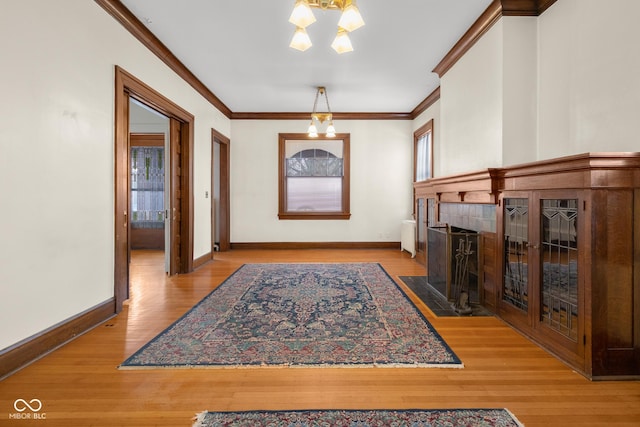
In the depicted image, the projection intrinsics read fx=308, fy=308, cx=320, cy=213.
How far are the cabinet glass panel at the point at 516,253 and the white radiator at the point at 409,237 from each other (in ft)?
10.2

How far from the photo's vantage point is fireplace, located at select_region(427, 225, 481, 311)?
324 centimetres

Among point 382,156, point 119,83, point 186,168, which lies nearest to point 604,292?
point 119,83

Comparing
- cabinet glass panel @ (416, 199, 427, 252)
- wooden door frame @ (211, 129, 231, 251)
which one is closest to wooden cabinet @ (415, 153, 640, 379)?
cabinet glass panel @ (416, 199, 427, 252)

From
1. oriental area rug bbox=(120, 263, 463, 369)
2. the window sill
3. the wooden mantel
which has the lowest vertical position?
oriental area rug bbox=(120, 263, 463, 369)

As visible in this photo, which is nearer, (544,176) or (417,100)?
(544,176)

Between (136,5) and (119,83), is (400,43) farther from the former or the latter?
(119,83)

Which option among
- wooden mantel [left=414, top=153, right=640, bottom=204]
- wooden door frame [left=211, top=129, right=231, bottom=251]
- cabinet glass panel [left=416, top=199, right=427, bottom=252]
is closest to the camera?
wooden mantel [left=414, top=153, right=640, bottom=204]

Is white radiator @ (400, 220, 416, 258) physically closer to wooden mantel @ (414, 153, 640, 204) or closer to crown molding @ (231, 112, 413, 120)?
crown molding @ (231, 112, 413, 120)

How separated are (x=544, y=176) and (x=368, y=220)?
4881mm

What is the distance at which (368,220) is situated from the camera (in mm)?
7152

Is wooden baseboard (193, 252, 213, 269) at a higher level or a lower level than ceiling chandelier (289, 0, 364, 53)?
lower

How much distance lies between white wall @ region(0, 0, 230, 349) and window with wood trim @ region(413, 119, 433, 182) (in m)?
4.98

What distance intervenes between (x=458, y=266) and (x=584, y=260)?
133 cm

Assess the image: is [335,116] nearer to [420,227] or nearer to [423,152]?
Answer: [423,152]
